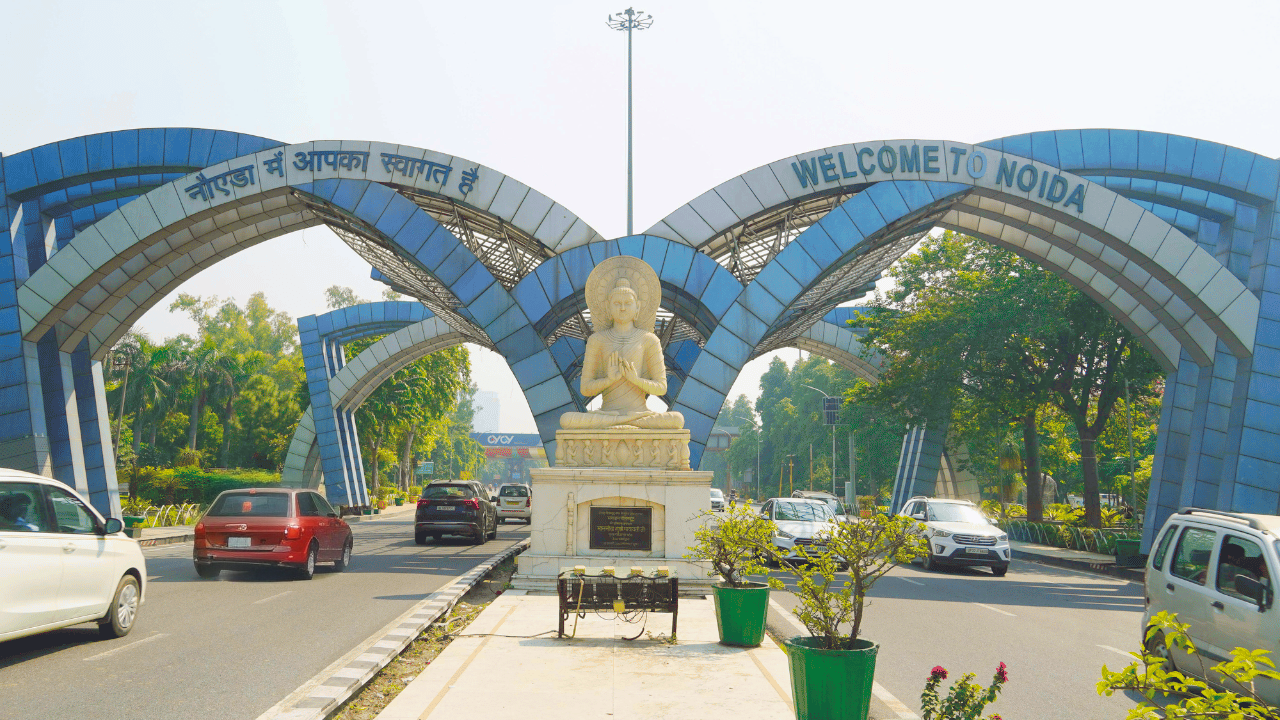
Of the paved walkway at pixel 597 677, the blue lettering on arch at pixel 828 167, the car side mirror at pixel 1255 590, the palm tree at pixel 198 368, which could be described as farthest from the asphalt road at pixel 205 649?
the palm tree at pixel 198 368

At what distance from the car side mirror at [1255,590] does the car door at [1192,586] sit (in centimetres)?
65

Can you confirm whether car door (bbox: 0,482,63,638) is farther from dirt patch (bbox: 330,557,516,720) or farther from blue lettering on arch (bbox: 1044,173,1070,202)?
blue lettering on arch (bbox: 1044,173,1070,202)

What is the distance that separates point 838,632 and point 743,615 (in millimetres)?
3038

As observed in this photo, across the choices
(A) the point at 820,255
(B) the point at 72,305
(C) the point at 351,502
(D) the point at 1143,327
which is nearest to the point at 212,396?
(C) the point at 351,502

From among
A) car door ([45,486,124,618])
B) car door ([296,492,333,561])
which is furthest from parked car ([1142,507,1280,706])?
car door ([296,492,333,561])

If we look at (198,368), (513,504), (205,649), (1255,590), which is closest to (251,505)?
(205,649)

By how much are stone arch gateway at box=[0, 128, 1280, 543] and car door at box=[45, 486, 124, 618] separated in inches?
538

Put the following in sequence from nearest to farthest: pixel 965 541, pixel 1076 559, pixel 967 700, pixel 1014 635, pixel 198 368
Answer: pixel 967 700, pixel 1014 635, pixel 965 541, pixel 1076 559, pixel 198 368

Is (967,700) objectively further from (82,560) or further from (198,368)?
(198,368)

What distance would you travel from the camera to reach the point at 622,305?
599 inches

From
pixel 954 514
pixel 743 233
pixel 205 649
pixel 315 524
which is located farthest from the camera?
pixel 743 233

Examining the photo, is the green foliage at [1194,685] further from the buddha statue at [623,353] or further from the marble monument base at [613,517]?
the buddha statue at [623,353]

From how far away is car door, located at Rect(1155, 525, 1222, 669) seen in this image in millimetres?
7828

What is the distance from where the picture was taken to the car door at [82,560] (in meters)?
8.55
